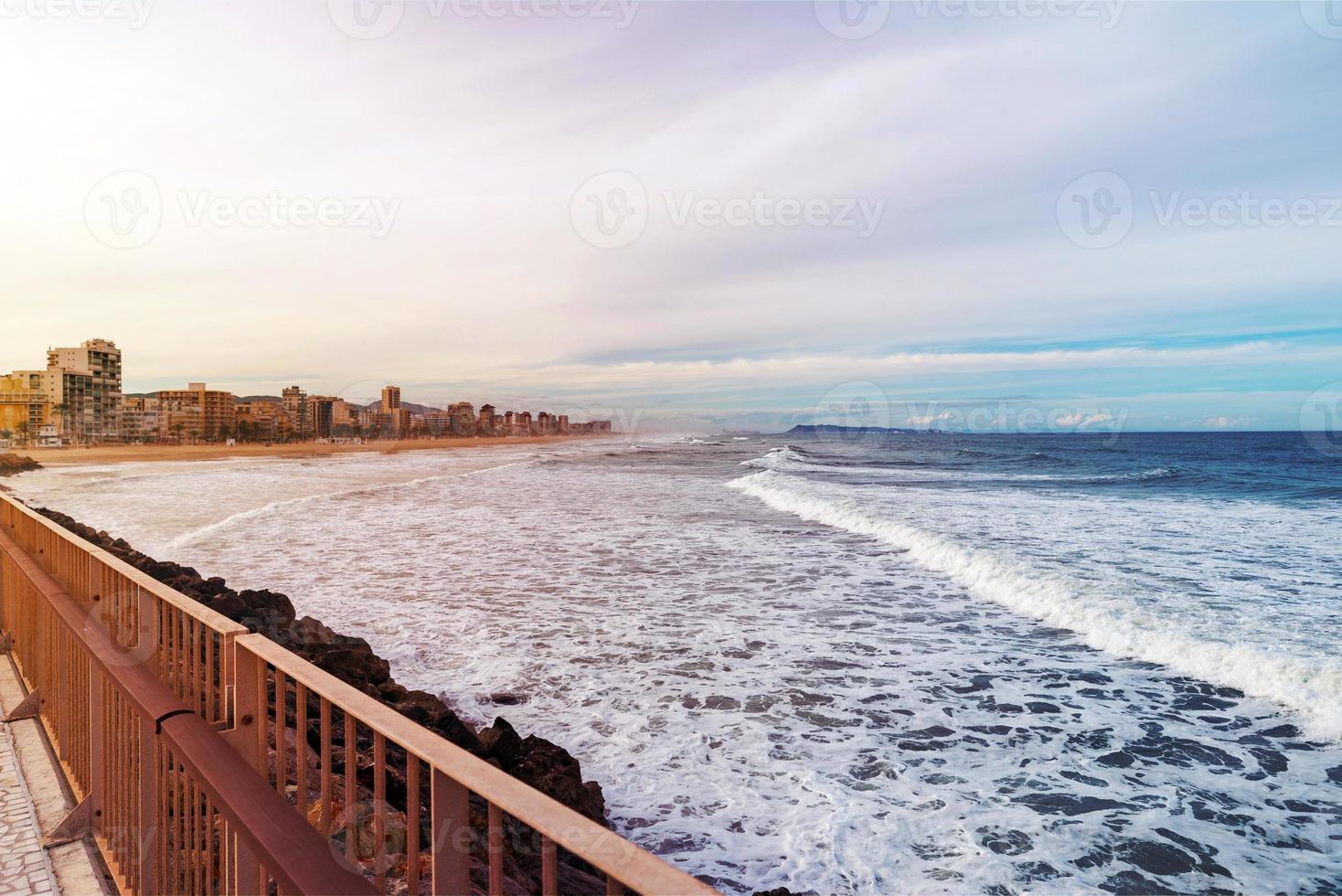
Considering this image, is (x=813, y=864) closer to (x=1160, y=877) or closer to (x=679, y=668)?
(x=1160, y=877)

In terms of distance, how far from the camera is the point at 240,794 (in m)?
2.10

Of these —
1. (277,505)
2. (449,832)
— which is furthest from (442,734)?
(277,505)

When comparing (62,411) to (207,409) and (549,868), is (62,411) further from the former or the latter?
(549,868)

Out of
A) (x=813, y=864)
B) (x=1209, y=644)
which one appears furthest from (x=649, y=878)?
(x=1209, y=644)

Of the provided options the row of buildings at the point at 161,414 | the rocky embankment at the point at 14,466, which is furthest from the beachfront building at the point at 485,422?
the rocky embankment at the point at 14,466

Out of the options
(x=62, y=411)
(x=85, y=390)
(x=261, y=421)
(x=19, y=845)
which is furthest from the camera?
(x=261, y=421)

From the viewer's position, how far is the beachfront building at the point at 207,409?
11744 centimetres

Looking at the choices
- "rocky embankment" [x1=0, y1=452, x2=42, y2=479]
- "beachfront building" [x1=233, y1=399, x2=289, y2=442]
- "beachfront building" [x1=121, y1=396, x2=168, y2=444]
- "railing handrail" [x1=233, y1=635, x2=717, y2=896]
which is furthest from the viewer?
"beachfront building" [x1=233, y1=399, x2=289, y2=442]

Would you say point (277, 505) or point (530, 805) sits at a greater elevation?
point (530, 805)

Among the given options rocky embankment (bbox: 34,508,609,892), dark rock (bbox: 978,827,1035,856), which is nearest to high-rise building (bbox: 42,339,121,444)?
rocky embankment (bbox: 34,508,609,892)

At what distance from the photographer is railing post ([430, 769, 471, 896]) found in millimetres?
1603

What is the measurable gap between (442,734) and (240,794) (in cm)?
396

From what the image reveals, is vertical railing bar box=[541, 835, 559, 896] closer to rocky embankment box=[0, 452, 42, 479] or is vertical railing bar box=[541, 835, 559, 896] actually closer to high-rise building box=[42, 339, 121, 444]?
rocky embankment box=[0, 452, 42, 479]

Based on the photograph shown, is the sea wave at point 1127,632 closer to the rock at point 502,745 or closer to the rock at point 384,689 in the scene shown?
the rock at point 384,689
